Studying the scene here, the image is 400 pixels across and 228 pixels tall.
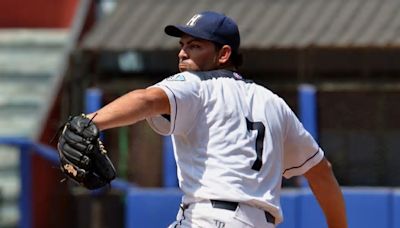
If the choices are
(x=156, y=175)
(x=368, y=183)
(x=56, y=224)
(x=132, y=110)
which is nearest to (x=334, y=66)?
(x=368, y=183)

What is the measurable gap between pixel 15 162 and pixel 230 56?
6544 millimetres

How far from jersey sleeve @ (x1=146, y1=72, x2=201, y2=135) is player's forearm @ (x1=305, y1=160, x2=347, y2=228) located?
81cm

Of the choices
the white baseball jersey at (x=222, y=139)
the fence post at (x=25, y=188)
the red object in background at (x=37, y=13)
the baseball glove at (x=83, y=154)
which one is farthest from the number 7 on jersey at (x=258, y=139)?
the red object in background at (x=37, y=13)

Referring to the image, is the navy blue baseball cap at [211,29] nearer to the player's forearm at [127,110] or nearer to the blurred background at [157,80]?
the player's forearm at [127,110]

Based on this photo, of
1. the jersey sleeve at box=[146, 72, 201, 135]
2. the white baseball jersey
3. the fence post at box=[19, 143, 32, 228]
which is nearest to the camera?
the jersey sleeve at box=[146, 72, 201, 135]

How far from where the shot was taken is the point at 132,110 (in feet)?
12.9

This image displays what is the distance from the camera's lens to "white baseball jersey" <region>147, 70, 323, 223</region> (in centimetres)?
428

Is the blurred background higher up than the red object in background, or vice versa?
the red object in background

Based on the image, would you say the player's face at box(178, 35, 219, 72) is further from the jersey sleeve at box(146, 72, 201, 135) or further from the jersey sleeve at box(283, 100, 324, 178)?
the jersey sleeve at box(283, 100, 324, 178)

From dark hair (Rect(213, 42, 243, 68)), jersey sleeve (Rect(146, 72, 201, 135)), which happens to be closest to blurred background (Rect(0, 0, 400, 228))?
dark hair (Rect(213, 42, 243, 68))

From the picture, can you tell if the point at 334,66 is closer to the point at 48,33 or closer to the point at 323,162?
the point at 48,33

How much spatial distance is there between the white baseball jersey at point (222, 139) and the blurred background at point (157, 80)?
13.6ft

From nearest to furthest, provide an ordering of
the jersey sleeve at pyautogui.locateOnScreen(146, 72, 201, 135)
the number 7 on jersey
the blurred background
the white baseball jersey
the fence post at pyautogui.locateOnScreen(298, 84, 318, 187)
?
the jersey sleeve at pyautogui.locateOnScreen(146, 72, 201, 135) < the white baseball jersey < the number 7 on jersey < the fence post at pyautogui.locateOnScreen(298, 84, 318, 187) < the blurred background

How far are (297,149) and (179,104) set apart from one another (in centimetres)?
77
